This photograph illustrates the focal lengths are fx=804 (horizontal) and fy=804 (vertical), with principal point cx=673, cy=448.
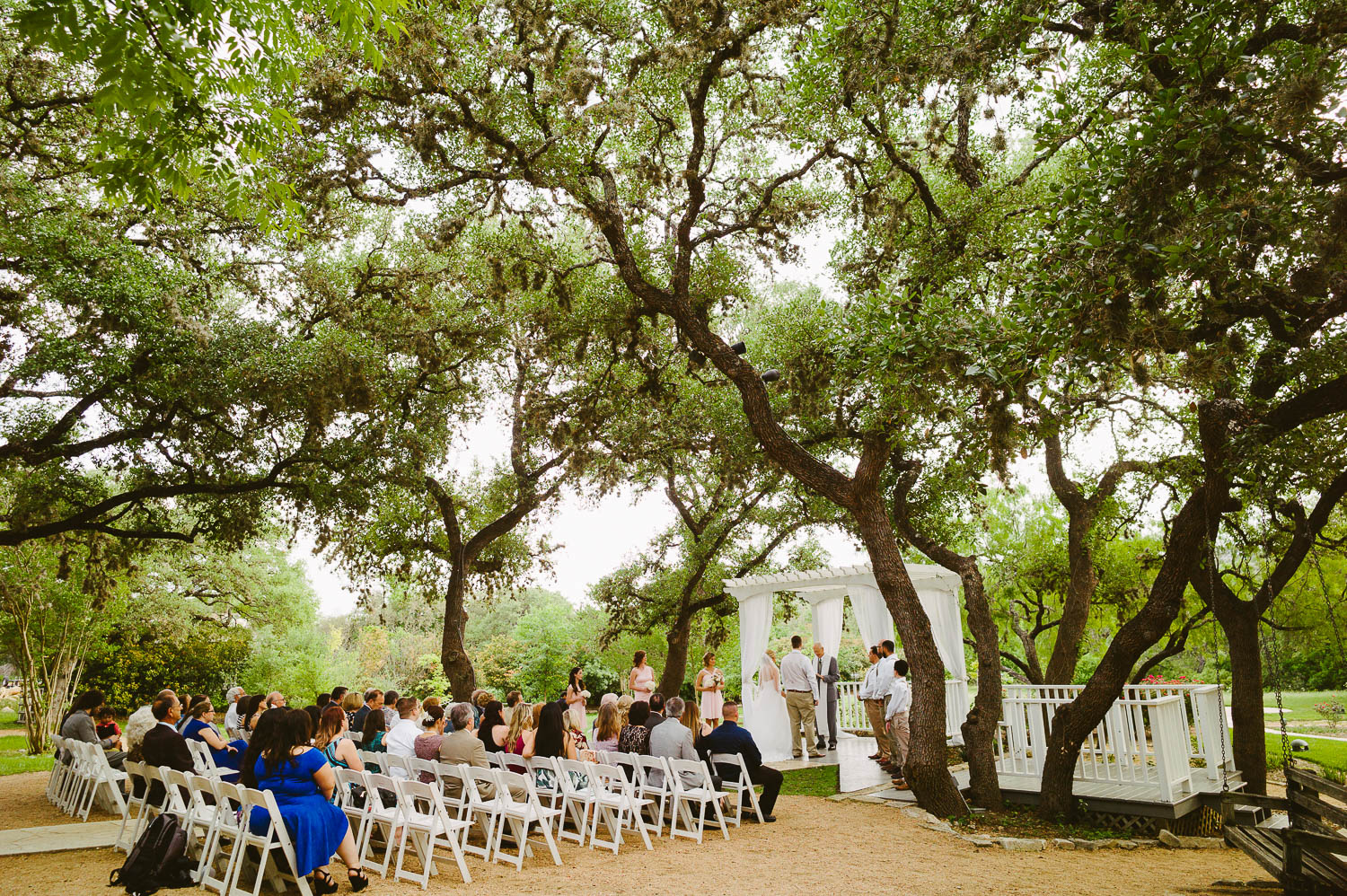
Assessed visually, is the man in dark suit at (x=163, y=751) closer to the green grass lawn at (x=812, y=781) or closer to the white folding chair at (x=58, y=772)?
the white folding chair at (x=58, y=772)

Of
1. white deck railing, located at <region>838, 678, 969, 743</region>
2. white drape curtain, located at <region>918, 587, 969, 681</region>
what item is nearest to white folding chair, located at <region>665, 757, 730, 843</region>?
white deck railing, located at <region>838, 678, 969, 743</region>

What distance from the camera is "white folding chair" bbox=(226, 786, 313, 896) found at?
499 cm

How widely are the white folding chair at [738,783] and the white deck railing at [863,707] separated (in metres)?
4.74

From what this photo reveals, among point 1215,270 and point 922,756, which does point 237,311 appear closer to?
point 922,756

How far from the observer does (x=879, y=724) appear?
11.5 m

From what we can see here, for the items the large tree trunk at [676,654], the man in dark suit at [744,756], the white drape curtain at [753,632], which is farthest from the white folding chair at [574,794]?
the large tree trunk at [676,654]

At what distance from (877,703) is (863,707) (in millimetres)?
3624

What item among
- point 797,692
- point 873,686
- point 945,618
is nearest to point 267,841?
point 873,686

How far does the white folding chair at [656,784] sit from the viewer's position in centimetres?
749

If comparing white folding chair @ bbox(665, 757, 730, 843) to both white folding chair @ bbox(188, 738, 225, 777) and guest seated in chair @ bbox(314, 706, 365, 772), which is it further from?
white folding chair @ bbox(188, 738, 225, 777)

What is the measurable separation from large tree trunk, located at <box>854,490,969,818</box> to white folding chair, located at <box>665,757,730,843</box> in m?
2.41

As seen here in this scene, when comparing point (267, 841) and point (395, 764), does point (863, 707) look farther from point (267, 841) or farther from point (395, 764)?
point (267, 841)

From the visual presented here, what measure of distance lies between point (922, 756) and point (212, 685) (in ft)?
74.2

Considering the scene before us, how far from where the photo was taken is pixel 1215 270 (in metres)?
5.31
